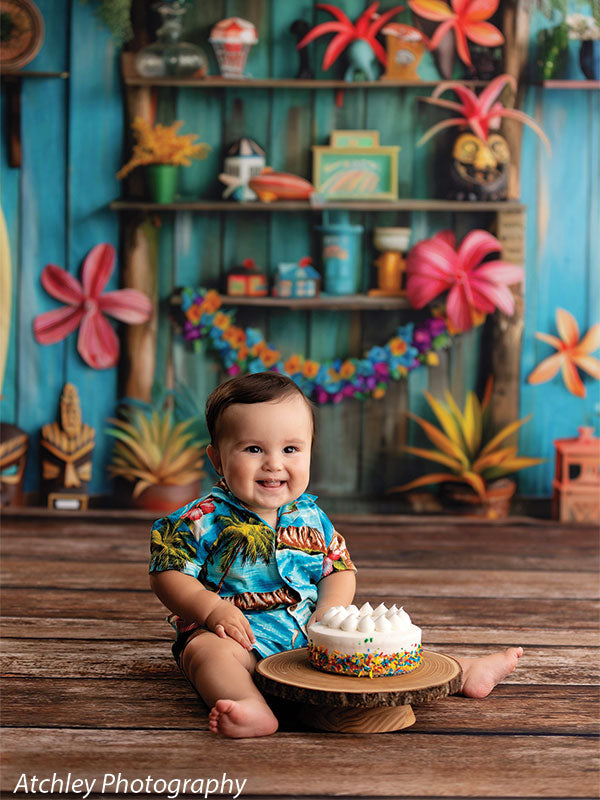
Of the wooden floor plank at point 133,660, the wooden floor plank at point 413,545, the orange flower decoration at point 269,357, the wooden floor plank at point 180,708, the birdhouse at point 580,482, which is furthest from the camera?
the orange flower decoration at point 269,357

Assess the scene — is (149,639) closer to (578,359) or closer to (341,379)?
(341,379)

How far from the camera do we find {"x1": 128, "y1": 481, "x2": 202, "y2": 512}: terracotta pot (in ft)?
14.2

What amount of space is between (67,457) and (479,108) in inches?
85.9

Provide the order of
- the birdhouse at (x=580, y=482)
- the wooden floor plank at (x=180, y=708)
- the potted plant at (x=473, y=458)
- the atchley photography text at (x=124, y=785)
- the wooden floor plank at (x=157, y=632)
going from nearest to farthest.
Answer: the atchley photography text at (x=124, y=785)
the wooden floor plank at (x=180, y=708)
the wooden floor plank at (x=157, y=632)
the birdhouse at (x=580, y=482)
the potted plant at (x=473, y=458)

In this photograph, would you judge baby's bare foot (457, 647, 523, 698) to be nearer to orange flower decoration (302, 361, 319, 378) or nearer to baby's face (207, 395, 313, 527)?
baby's face (207, 395, 313, 527)

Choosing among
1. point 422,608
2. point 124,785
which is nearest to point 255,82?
point 422,608

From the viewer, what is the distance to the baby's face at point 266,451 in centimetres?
191

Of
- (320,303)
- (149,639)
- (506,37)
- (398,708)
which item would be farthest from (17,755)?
(506,37)

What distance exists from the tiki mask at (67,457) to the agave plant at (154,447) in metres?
0.12

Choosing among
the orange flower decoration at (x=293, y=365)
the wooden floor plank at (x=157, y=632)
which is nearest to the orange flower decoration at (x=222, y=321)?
the orange flower decoration at (x=293, y=365)

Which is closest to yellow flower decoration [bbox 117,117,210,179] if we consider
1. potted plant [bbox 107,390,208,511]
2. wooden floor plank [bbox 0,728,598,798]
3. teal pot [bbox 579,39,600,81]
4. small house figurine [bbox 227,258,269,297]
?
small house figurine [bbox 227,258,269,297]

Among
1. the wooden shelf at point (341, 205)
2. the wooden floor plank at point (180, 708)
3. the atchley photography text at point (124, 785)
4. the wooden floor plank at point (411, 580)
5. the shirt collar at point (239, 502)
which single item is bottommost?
the wooden floor plank at point (411, 580)

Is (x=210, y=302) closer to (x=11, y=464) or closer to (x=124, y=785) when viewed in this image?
(x=11, y=464)

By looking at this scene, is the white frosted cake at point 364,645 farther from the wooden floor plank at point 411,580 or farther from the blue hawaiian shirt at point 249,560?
the wooden floor plank at point 411,580
